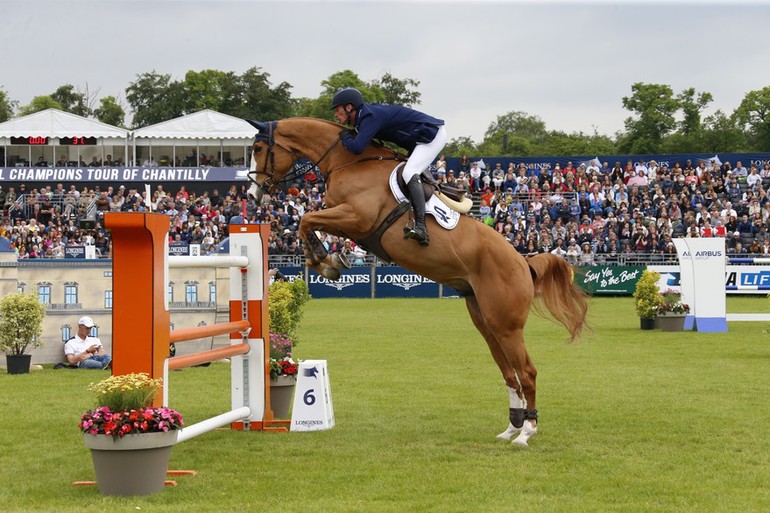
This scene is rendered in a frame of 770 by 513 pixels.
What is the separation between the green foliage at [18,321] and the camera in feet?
39.0

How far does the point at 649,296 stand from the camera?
727 inches

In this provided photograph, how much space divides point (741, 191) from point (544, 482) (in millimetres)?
31128

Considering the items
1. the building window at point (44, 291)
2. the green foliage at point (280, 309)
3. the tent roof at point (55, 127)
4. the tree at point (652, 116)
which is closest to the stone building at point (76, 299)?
the building window at point (44, 291)

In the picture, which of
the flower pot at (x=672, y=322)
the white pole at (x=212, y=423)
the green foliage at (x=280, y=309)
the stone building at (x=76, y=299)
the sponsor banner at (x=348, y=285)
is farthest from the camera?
the sponsor banner at (x=348, y=285)

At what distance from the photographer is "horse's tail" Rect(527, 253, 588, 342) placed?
8273 millimetres

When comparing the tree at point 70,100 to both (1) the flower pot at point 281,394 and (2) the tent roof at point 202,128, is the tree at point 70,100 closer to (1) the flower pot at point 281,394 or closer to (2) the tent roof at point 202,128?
(2) the tent roof at point 202,128

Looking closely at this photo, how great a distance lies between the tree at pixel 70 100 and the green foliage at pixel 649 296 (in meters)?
67.1

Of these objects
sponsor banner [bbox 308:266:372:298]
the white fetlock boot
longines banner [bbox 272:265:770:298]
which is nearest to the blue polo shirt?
the white fetlock boot

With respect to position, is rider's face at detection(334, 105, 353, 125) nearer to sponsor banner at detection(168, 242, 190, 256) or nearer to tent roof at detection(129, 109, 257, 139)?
sponsor banner at detection(168, 242, 190, 256)

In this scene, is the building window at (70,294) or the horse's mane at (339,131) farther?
the building window at (70,294)

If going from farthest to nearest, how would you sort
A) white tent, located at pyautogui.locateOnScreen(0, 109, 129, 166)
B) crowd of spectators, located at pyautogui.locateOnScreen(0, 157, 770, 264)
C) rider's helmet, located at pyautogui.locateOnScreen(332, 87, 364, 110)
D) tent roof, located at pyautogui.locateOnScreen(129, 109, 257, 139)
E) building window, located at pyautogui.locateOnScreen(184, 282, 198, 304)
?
tent roof, located at pyautogui.locateOnScreen(129, 109, 257, 139) < white tent, located at pyautogui.locateOnScreen(0, 109, 129, 166) < crowd of spectators, located at pyautogui.locateOnScreen(0, 157, 770, 264) < building window, located at pyautogui.locateOnScreen(184, 282, 198, 304) < rider's helmet, located at pyautogui.locateOnScreen(332, 87, 364, 110)

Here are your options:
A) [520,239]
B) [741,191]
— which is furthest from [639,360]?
[741,191]

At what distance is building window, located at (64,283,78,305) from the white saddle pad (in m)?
7.40

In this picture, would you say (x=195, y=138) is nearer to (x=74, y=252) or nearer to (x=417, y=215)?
(x=74, y=252)
